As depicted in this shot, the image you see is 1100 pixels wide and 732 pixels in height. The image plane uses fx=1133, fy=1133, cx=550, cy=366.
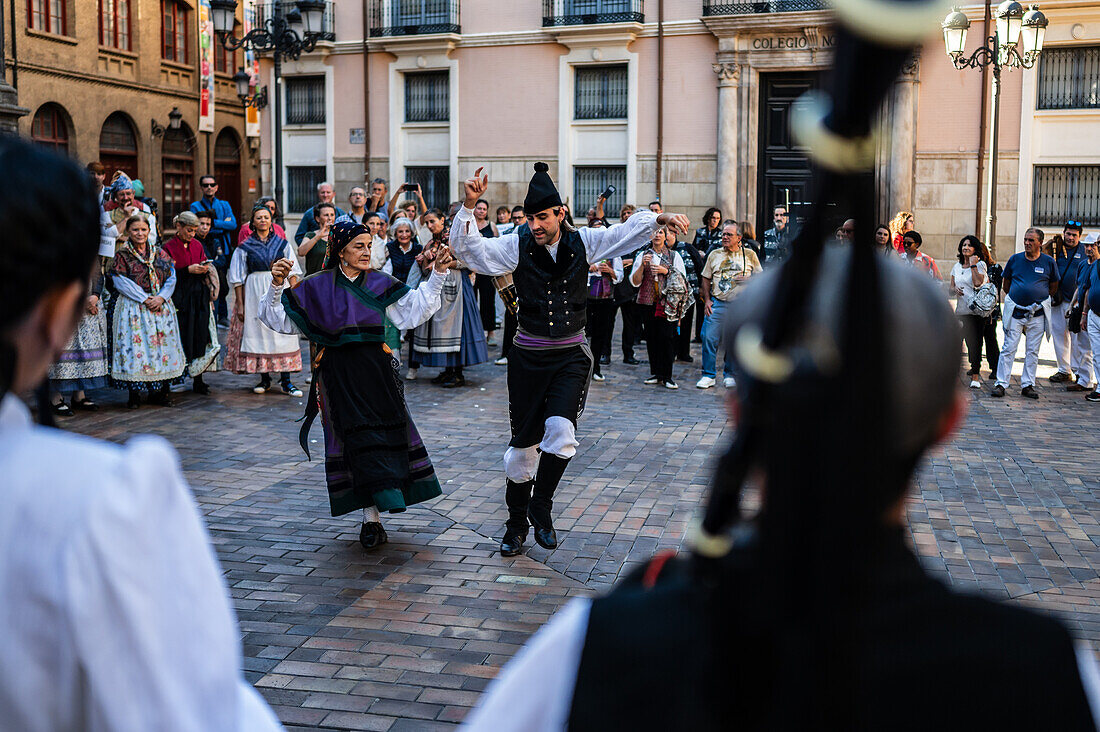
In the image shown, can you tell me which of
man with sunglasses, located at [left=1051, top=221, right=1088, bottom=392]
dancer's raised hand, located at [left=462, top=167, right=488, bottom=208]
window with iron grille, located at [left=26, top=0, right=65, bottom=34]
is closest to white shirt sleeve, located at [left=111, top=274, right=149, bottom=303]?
dancer's raised hand, located at [left=462, top=167, right=488, bottom=208]

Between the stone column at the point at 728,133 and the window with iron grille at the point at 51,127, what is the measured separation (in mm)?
16646

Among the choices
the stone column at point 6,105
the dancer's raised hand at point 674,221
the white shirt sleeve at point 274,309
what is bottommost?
the white shirt sleeve at point 274,309

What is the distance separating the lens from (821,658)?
3.29ft

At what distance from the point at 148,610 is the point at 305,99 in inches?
1281

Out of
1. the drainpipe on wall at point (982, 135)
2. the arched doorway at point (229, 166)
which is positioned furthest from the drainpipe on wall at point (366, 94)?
the drainpipe on wall at point (982, 135)

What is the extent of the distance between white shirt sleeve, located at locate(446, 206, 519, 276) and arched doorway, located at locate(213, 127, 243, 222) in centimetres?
3309

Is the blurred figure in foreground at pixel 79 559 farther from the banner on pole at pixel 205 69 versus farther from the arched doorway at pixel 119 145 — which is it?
the banner on pole at pixel 205 69

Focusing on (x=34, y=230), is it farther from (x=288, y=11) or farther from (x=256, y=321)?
(x=288, y=11)

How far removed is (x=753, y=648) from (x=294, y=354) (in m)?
11.6

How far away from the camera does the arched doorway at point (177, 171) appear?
34.4 meters

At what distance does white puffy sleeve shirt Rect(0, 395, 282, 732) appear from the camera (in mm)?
1232

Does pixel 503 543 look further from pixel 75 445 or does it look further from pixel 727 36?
pixel 727 36

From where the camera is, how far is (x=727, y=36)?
26.8m

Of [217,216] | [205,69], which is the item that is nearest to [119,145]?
[205,69]
